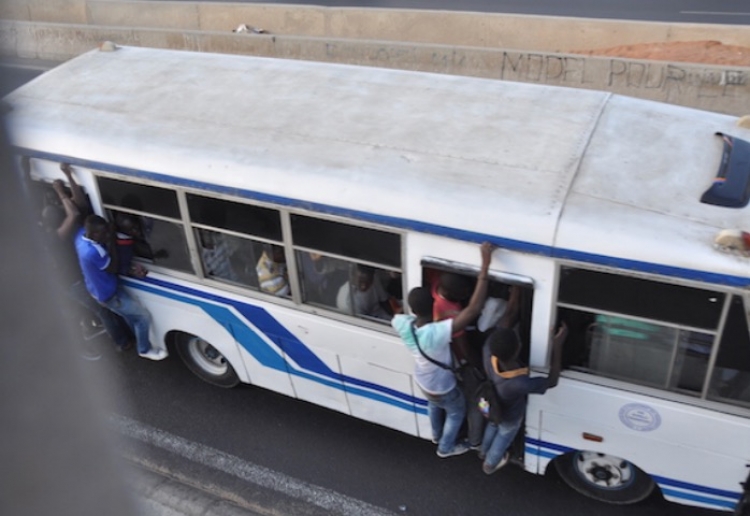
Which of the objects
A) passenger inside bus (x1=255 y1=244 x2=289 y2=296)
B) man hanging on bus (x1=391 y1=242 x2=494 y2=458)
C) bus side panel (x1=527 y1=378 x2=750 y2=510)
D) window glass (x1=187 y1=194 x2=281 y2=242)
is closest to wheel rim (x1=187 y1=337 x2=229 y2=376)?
passenger inside bus (x1=255 y1=244 x2=289 y2=296)

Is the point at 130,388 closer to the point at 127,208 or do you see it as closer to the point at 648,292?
the point at 127,208

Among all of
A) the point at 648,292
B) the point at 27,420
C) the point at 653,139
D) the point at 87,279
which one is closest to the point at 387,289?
the point at 648,292

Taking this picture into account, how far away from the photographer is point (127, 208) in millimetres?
5797

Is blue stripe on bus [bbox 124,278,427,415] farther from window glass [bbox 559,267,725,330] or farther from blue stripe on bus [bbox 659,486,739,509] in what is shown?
blue stripe on bus [bbox 659,486,739,509]

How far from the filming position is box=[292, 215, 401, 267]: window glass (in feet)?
15.5

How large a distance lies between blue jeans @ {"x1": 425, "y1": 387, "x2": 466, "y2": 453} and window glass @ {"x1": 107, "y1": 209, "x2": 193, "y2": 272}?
2265 millimetres

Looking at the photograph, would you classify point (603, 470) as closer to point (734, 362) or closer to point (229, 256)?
point (734, 362)

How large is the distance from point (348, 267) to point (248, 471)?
201 cm

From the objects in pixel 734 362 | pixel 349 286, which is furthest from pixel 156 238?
pixel 734 362

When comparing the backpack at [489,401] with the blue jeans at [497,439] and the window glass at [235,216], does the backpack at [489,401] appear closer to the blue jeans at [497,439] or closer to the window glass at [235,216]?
the blue jeans at [497,439]

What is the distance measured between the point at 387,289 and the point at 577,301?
1312 millimetres

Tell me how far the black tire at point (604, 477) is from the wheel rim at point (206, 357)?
9.96 ft

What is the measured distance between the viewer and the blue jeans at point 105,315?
6340 millimetres

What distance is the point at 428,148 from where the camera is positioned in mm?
4941
